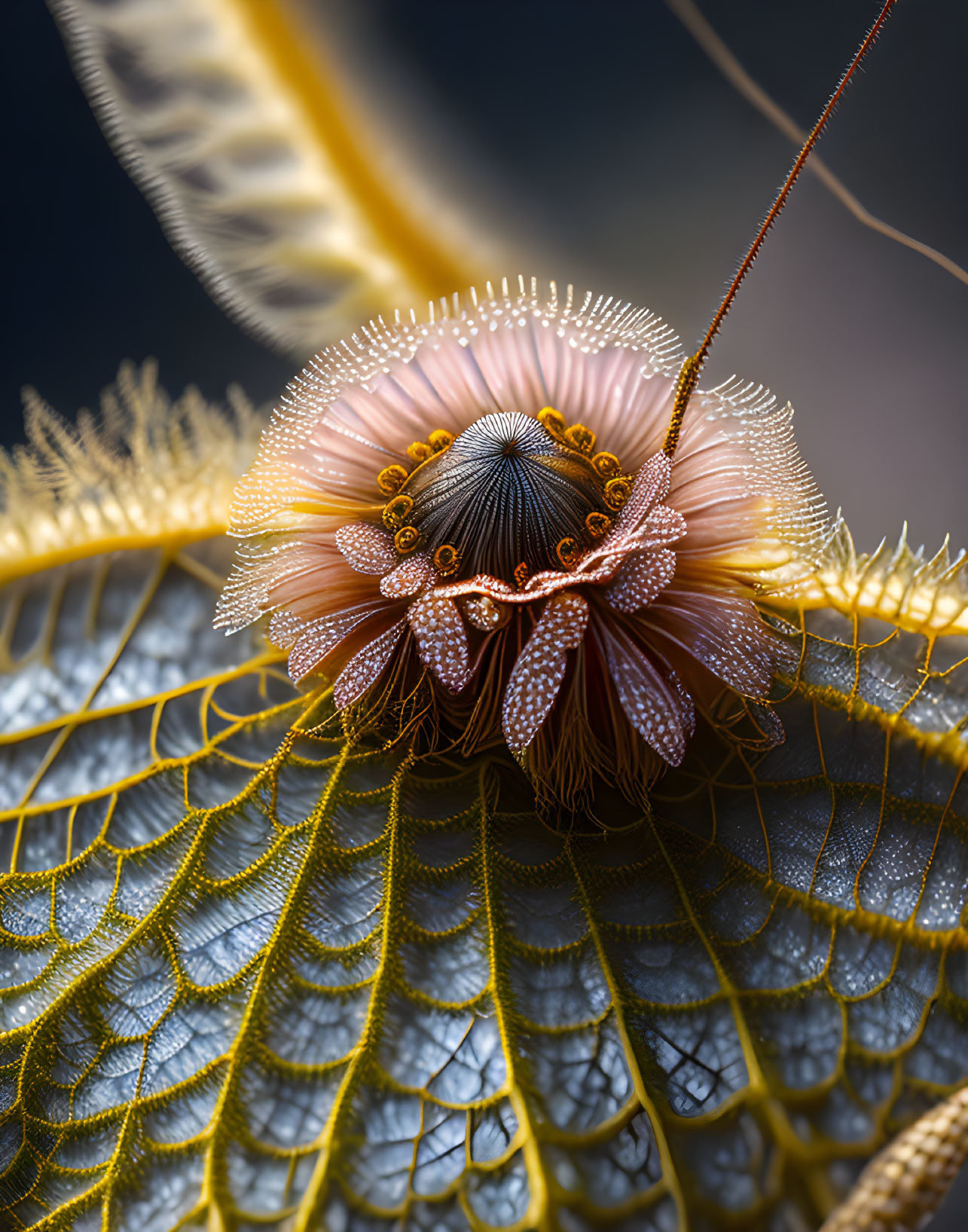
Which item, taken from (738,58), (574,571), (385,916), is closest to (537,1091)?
(385,916)

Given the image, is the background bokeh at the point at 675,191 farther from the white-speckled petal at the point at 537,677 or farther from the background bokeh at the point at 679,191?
the white-speckled petal at the point at 537,677

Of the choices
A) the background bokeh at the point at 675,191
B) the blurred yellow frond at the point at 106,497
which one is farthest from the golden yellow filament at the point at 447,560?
the background bokeh at the point at 675,191

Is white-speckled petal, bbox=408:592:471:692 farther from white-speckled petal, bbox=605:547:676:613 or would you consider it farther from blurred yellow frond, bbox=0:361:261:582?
blurred yellow frond, bbox=0:361:261:582

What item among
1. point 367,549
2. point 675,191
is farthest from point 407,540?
point 675,191

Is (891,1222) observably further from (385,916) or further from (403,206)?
(403,206)

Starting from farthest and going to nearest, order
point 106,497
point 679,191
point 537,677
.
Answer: point 679,191
point 106,497
point 537,677

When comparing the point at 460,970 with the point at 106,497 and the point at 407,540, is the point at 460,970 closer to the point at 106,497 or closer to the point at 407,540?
the point at 407,540
